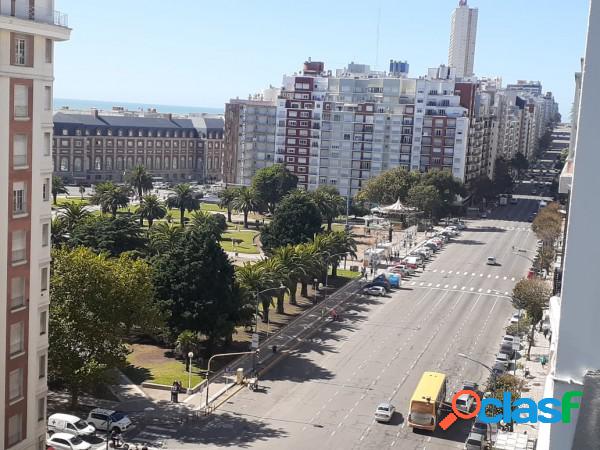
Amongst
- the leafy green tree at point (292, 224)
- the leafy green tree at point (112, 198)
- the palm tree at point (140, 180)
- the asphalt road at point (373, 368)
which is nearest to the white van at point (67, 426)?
the asphalt road at point (373, 368)

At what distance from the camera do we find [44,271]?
4006 centimetres

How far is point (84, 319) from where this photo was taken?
47.7 meters

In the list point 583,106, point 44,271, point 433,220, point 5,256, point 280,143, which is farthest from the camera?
point 280,143

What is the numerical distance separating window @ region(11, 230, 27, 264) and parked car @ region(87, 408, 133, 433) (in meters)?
13.4

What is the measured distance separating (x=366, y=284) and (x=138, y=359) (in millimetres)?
38798

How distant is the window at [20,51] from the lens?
120 ft

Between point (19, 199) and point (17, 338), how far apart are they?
6.75 m

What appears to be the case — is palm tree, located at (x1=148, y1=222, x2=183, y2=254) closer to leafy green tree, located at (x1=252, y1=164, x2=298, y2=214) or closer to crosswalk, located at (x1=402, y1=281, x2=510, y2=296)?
crosswalk, located at (x1=402, y1=281, x2=510, y2=296)

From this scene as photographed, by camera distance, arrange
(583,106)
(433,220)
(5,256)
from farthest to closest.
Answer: (433,220) → (5,256) → (583,106)

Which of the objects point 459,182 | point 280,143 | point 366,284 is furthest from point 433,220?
point 366,284

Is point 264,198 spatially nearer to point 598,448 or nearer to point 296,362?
point 296,362

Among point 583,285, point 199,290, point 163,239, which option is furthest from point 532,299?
point 583,285

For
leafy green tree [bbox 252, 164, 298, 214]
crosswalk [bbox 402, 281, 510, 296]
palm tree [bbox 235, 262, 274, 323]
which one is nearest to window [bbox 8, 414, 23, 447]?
palm tree [bbox 235, 262, 274, 323]

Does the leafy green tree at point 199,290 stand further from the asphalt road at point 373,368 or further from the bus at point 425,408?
the bus at point 425,408
